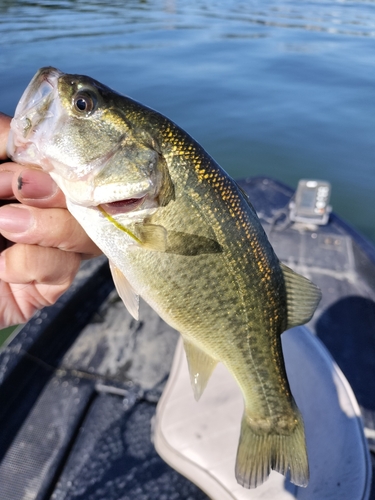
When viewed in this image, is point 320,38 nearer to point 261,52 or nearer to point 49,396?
point 261,52

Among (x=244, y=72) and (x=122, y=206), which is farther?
(x=244, y=72)

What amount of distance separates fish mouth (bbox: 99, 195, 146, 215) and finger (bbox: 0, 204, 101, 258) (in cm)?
26

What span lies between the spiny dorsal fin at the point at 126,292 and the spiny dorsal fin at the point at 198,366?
0.32 meters

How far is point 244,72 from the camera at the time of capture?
1204cm

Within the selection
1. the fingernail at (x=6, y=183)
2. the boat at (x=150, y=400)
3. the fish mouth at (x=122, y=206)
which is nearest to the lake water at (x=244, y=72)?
the boat at (x=150, y=400)

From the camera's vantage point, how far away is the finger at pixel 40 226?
5.32 feet

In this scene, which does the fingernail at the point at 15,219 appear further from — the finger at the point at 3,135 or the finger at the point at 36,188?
the finger at the point at 3,135

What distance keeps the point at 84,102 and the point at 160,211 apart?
51 centimetres

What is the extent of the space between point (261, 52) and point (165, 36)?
4355 mm

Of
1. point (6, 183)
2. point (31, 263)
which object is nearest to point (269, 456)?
point (31, 263)

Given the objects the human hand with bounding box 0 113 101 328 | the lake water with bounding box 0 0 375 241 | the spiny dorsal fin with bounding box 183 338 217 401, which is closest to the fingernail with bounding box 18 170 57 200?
the human hand with bounding box 0 113 101 328

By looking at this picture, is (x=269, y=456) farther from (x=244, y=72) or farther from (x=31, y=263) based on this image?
(x=244, y=72)

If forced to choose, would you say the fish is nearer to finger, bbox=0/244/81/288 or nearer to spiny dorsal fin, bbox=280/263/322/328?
spiny dorsal fin, bbox=280/263/322/328

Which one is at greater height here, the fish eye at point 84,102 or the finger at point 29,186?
the fish eye at point 84,102
